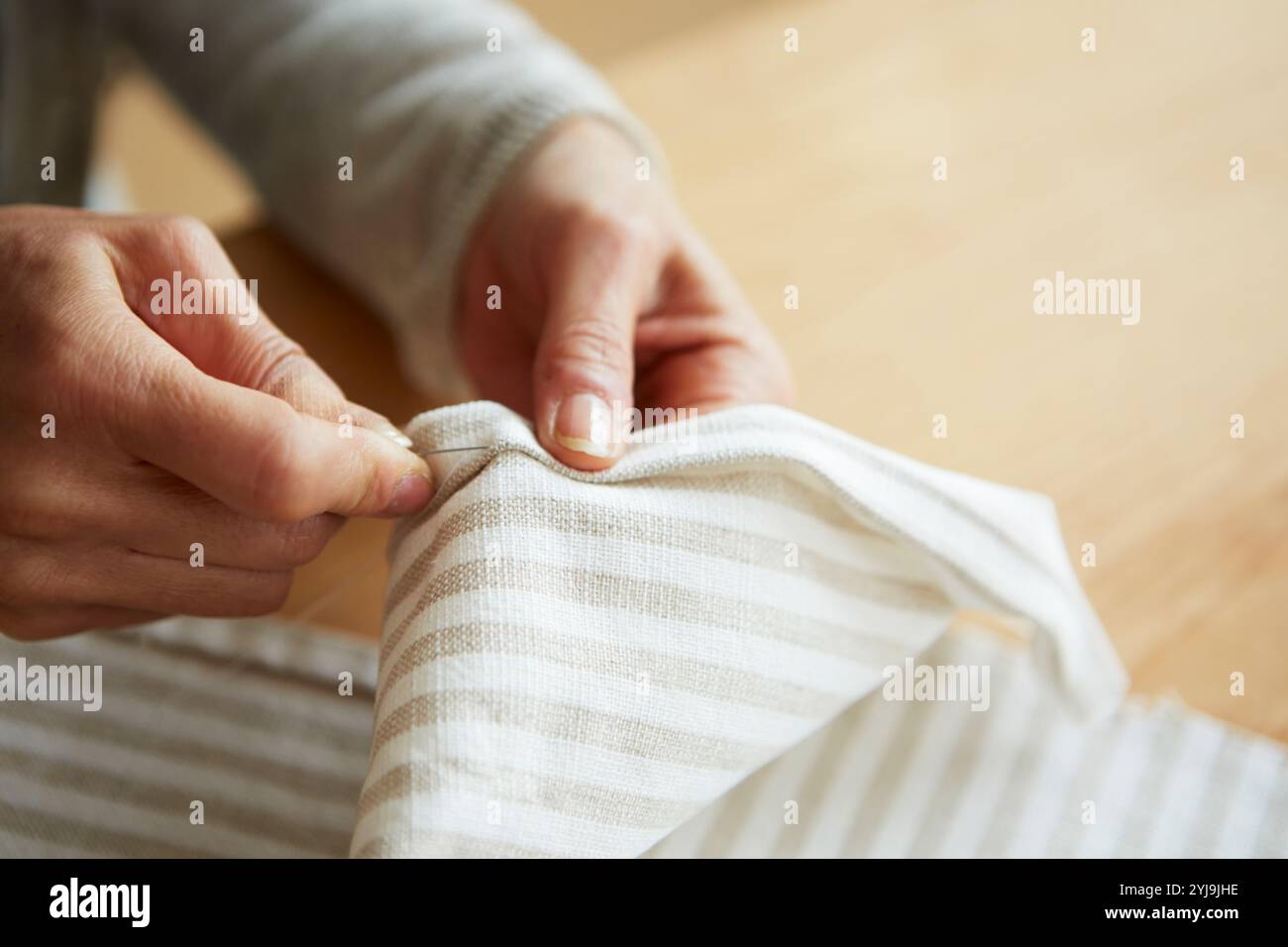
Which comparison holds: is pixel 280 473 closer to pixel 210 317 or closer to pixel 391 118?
pixel 210 317

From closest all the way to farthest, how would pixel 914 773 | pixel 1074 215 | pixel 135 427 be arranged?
1. pixel 135 427
2. pixel 914 773
3. pixel 1074 215

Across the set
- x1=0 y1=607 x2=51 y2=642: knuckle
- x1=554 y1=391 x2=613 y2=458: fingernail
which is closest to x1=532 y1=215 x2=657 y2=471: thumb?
x1=554 y1=391 x2=613 y2=458: fingernail

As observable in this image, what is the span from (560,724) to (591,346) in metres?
0.18

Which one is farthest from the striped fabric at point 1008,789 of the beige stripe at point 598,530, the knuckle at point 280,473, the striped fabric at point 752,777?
the knuckle at point 280,473

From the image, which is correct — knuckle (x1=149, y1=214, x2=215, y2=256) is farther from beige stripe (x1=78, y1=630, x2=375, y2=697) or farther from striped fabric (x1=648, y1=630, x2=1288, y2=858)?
striped fabric (x1=648, y1=630, x2=1288, y2=858)

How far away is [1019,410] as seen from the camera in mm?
643

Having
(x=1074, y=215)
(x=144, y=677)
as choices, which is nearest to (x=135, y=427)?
(x=144, y=677)

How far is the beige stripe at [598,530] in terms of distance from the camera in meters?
0.40

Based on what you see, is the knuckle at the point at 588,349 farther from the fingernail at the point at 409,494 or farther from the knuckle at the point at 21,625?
the knuckle at the point at 21,625

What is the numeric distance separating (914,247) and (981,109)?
176 mm

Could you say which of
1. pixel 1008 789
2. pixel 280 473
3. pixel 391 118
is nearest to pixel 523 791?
pixel 280 473

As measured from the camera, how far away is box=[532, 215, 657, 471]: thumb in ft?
1.41

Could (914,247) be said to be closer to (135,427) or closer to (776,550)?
(776,550)

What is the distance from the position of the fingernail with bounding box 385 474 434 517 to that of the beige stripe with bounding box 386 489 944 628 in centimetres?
2
